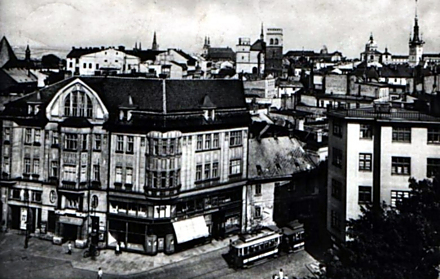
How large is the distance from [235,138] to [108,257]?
620 inches

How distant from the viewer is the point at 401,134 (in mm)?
40188

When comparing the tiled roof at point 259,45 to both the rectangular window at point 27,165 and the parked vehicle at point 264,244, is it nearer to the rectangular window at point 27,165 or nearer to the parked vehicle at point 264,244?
the parked vehicle at point 264,244

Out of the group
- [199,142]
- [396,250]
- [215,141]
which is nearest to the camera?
[396,250]

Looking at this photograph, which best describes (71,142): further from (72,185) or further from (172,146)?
(172,146)

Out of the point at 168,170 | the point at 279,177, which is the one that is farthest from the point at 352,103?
the point at 168,170

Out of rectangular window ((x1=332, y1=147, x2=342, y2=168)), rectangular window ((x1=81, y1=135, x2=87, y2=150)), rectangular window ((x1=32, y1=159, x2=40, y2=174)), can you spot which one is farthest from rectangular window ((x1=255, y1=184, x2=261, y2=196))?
rectangular window ((x1=32, y1=159, x2=40, y2=174))

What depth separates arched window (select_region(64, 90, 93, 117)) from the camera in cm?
4681

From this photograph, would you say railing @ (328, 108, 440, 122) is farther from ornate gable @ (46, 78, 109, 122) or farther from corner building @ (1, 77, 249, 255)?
ornate gable @ (46, 78, 109, 122)

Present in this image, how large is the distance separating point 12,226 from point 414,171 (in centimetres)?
3447

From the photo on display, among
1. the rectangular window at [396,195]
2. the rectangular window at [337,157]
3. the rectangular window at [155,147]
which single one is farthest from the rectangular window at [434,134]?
the rectangular window at [155,147]

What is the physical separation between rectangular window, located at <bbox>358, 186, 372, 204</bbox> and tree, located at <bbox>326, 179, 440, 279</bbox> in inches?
288

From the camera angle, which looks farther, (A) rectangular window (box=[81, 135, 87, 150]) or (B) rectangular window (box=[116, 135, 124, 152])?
(A) rectangular window (box=[81, 135, 87, 150])

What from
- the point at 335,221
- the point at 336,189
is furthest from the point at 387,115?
the point at 335,221

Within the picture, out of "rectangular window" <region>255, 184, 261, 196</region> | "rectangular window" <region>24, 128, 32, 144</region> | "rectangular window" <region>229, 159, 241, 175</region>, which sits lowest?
"rectangular window" <region>255, 184, 261, 196</region>
